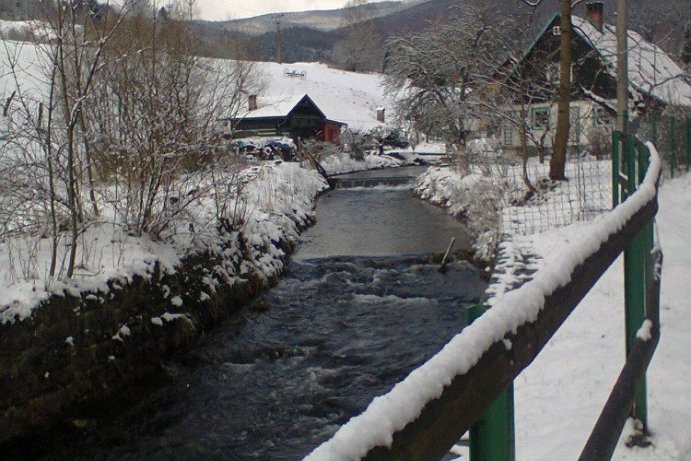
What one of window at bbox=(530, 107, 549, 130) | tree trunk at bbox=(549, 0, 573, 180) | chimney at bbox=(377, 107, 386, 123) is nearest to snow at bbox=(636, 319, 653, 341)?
tree trunk at bbox=(549, 0, 573, 180)

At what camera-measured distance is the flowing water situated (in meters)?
6.65

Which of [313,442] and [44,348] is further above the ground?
[44,348]

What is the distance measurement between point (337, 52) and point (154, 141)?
423 ft

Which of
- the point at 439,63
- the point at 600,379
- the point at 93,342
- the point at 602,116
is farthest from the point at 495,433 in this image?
the point at 439,63

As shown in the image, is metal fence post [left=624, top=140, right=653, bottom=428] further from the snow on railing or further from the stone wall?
the stone wall

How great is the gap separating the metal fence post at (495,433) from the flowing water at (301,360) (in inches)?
208

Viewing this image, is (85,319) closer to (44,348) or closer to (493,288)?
(44,348)

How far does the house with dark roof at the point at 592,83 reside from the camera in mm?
20098

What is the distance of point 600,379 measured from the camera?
442 centimetres

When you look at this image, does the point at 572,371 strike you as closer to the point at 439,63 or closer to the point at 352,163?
the point at 439,63

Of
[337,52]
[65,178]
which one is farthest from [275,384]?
[337,52]

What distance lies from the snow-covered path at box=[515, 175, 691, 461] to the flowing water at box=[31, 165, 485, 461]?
241 centimetres

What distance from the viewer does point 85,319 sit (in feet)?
25.0

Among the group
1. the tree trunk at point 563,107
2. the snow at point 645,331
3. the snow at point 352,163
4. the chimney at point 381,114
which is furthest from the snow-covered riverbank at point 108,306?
the chimney at point 381,114
